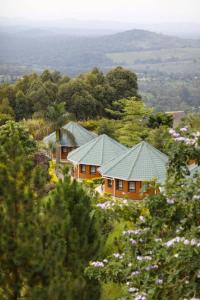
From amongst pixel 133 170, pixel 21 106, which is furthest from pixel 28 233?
pixel 21 106

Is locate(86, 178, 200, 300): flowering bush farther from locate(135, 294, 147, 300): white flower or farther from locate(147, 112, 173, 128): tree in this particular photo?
locate(147, 112, 173, 128): tree

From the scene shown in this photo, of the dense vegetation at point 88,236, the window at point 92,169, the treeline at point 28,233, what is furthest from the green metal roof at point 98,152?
the treeline at point 28,233

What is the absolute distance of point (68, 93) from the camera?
4356cm

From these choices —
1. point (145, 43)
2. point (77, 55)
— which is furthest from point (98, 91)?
point (145, 43)

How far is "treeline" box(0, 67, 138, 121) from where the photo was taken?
42.3 meters

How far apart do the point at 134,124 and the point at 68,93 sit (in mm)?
8988

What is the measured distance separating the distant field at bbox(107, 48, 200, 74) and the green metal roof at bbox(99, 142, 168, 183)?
117m

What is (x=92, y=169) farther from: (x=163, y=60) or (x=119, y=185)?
(x=163, y=60)

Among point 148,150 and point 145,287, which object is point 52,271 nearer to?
point 145,287

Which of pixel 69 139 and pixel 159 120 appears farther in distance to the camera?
pixel 159 120

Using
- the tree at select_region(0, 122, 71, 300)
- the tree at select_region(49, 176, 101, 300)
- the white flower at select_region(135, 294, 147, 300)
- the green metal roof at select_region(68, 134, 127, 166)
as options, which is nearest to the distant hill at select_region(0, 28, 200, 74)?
the green metal roof at select_region(68, 134, 127, 166)

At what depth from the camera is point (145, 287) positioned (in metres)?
6.74

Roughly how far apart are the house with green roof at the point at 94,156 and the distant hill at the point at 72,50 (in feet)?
266

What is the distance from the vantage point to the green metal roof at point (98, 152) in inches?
1139
